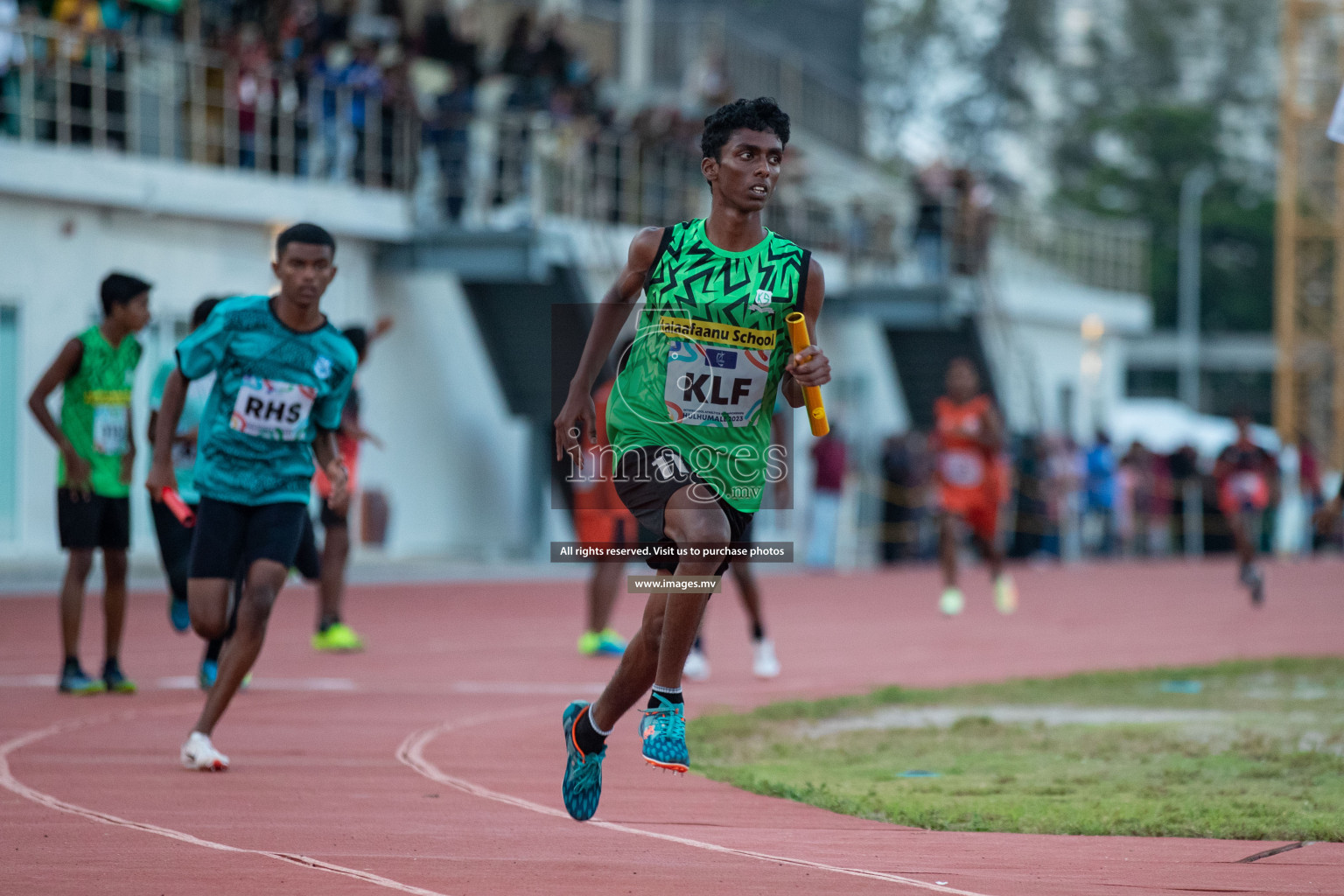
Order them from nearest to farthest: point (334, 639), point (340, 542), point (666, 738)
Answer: point (666, 738)
point (340, 542)
point (334, 639)

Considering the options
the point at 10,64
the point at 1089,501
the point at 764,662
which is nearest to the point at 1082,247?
the point at 1089,501

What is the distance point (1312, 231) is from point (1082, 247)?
1348cm

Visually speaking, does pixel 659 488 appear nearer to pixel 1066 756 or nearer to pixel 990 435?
pixel 1066 756

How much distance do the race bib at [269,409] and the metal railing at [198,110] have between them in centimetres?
1275

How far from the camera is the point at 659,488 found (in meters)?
6.06

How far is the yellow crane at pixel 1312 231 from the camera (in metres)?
47.1

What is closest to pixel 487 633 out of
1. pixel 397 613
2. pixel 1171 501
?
pixel 397 613

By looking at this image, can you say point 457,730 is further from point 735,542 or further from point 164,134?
point 164,134

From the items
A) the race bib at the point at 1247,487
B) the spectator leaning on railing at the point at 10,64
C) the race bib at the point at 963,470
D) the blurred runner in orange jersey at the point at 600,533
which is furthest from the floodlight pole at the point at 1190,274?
the blurred runner in orange jersey at the point at 600,533

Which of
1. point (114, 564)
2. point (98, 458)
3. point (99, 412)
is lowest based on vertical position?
point (114, 564)

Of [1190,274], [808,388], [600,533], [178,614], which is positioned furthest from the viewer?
[1190,274]

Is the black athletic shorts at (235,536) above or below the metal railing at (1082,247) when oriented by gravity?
below

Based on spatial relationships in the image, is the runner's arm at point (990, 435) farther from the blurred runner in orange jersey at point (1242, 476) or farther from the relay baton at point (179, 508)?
the relay baton at point (179, 508)

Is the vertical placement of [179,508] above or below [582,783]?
above
